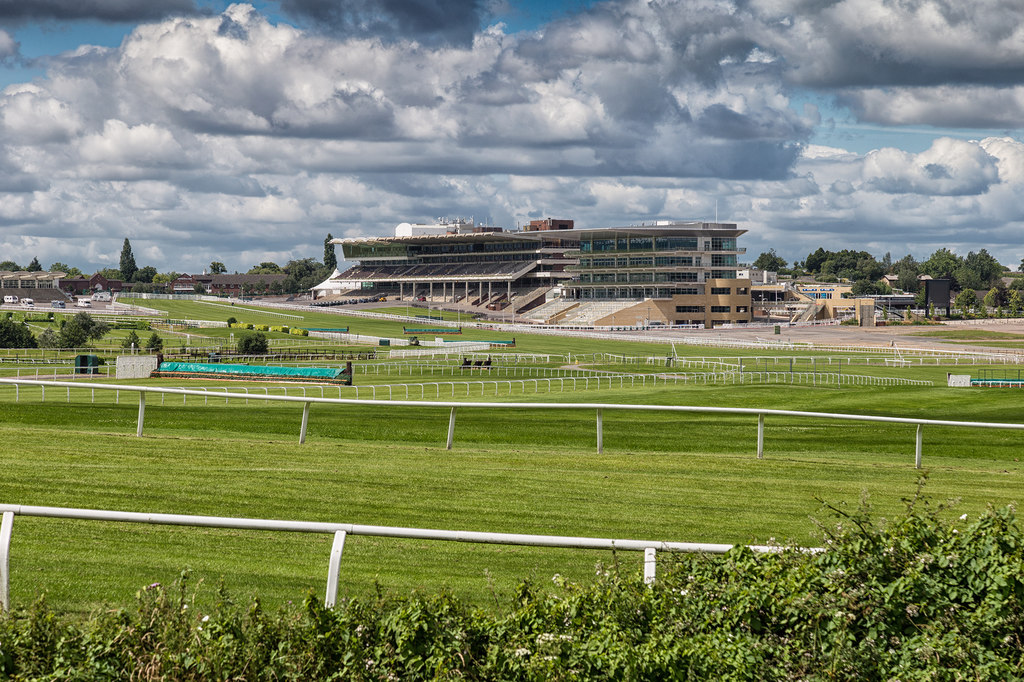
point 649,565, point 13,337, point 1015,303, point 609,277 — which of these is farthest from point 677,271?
point 649,565

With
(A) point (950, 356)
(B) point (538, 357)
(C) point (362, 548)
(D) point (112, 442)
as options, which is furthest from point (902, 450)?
(A) point (950, 356)

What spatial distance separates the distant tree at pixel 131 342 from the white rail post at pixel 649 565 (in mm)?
74273

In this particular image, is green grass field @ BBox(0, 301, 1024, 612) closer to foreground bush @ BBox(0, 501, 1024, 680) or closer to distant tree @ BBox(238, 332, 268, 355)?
foreground bush @ BBox(0, 501, 1024, 680)

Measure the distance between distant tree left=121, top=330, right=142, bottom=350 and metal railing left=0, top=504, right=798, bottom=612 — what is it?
7302cm

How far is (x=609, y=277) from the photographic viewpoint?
5625 inches

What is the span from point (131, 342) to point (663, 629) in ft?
262

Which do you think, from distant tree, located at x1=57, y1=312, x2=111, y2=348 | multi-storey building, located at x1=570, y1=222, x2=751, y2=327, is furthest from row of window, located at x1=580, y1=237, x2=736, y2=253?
distant tree, located at x1=57, y1=312, x2=111, y2=348

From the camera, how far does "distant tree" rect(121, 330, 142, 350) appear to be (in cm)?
7872

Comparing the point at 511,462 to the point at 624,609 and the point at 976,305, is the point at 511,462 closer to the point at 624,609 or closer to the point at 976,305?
the point at 624,609

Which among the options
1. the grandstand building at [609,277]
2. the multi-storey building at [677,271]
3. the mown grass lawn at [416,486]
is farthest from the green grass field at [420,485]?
the multi-storey building at [677,271]

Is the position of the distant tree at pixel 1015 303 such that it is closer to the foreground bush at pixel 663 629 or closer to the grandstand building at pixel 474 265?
the grandstand building at pixel 474 265

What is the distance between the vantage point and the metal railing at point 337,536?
572 centimetres

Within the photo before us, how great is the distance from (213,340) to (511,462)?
82.3m

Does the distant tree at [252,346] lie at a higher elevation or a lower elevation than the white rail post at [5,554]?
lower
